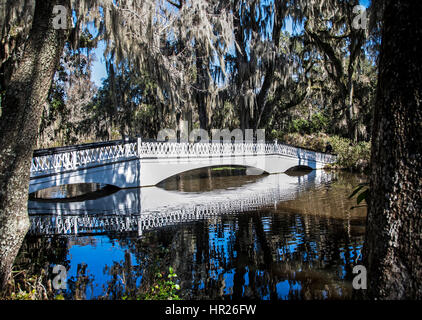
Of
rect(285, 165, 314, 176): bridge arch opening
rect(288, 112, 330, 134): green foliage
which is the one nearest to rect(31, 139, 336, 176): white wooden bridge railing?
rect(285, 165, 314, 176): bridge arch opening

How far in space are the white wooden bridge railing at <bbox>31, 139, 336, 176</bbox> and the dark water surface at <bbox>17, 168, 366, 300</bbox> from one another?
4423mm

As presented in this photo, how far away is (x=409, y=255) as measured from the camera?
265 cm

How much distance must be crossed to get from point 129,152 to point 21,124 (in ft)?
45.0

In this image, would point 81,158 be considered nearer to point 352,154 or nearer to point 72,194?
point 72,194

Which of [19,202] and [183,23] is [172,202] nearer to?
[19,202]

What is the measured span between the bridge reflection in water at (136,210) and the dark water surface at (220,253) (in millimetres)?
112

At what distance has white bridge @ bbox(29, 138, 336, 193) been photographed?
14727 mm

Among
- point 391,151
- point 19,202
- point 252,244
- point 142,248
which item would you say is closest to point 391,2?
point 391,151

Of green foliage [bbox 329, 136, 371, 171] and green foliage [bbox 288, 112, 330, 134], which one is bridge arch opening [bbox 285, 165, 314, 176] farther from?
green foliage [bbox 288, 112, 330, 134]
